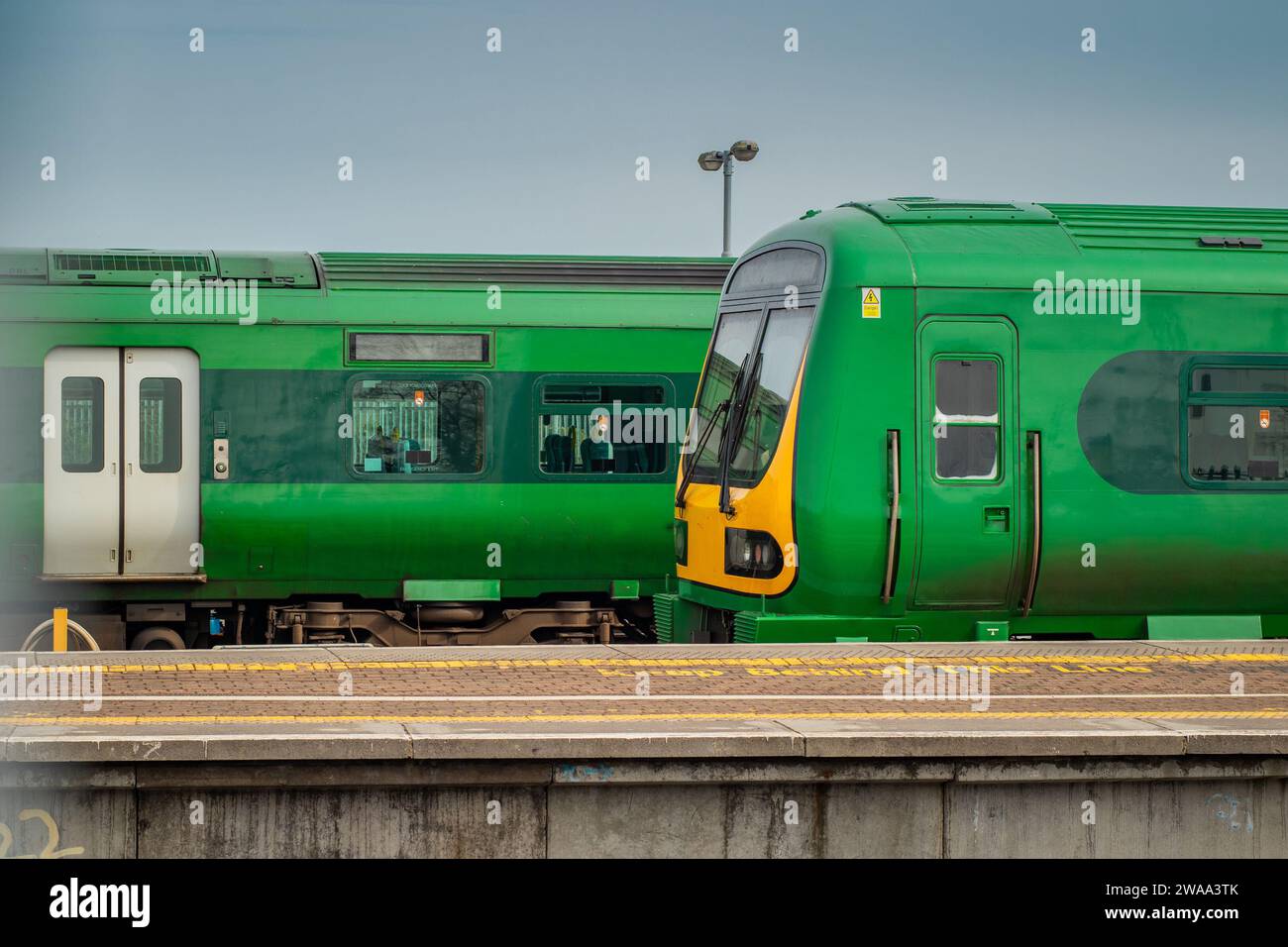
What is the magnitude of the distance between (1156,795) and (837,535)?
4.08m

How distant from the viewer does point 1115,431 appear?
39.4 feet

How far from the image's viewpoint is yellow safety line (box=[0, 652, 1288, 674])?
10312mm

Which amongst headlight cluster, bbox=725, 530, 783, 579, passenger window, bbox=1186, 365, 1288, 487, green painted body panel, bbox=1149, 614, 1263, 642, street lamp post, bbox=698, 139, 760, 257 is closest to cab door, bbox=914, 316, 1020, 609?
headlight cluster, bbox=725, 530, 783, 579

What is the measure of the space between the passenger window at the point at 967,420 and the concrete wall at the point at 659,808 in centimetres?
435

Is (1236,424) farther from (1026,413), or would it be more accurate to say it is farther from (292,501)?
(292,501)

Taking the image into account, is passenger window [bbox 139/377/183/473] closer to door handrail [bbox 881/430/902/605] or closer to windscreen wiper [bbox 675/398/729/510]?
windscreen wiper [bbox 675/398/729/510]

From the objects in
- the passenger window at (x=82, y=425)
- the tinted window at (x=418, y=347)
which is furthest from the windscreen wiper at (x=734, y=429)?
the passenger window at (x=82, y=425)

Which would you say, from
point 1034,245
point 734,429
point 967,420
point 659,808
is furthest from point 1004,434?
point 659,808

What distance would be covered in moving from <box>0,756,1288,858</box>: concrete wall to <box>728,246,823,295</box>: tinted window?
5221mm

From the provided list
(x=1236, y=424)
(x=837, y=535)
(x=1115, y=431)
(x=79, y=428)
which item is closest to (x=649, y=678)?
(x=837, y=535)

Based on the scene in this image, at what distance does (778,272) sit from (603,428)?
11.6 feet

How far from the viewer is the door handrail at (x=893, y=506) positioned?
11.5 meters

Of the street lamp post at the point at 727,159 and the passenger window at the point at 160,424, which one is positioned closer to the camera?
the passenger window at the point at 160,424

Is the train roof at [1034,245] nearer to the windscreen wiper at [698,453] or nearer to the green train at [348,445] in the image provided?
the windscreen wiper at [698,453]
